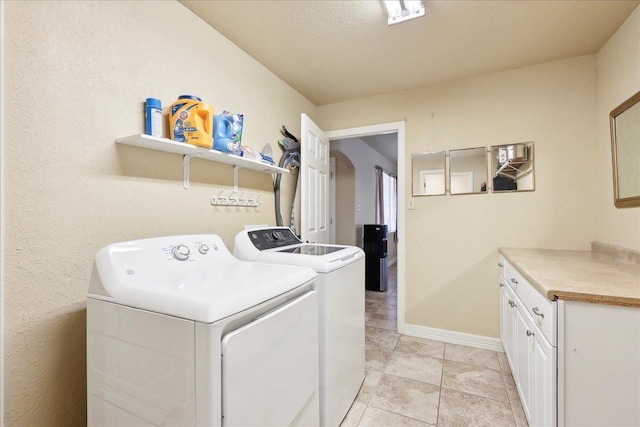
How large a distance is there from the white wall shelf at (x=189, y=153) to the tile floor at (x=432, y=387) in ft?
5.50

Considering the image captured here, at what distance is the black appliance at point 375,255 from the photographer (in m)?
4.18

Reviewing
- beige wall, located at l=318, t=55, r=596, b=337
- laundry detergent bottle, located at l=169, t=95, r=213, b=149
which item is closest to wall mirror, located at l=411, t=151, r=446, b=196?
beige wall, located at l=318, t=55, r=596, b=337

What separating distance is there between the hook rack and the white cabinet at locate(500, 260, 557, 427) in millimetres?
1790

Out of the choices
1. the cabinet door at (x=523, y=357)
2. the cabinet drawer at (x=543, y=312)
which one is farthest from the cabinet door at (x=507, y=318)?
the cabinet drawer at (x=543, y=312)

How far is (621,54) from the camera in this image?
178 centimetres

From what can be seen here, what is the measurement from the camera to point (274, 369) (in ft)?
3.22

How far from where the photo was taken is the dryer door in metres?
0.82

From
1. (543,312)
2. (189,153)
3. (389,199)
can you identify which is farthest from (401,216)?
(389,199)

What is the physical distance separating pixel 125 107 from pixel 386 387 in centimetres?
225

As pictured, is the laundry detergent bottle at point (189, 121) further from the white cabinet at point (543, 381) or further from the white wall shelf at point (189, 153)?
the white cabinet at point (543, 381)

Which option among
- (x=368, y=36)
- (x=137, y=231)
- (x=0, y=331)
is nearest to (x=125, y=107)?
(x=137, y=231)

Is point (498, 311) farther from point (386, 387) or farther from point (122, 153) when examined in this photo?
point (122, 153)

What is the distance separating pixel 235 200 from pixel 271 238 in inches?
15.2

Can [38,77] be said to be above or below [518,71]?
below
